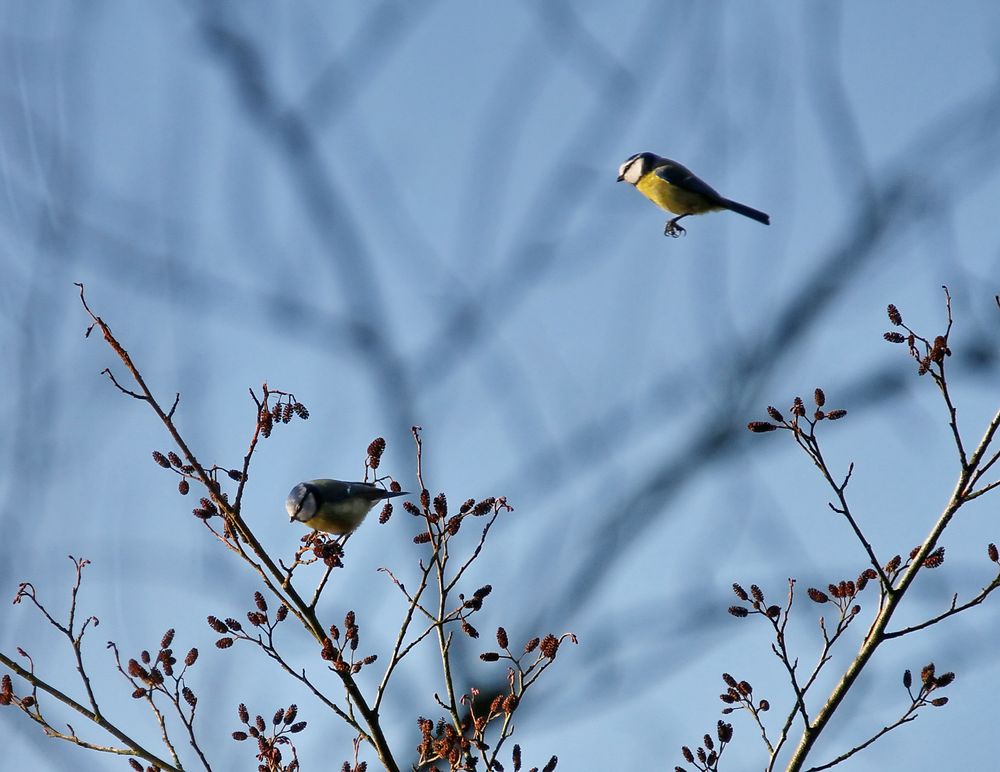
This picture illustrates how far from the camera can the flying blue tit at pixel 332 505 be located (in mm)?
3936

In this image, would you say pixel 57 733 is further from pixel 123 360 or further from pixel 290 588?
pixel 123 360

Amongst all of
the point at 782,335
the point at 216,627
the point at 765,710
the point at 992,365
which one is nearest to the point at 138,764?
the point at 216,627

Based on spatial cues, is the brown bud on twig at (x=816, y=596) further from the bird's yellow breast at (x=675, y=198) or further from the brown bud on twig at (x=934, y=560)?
the bird's yellow breast at (x=675, y=198)

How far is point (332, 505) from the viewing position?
399 cm

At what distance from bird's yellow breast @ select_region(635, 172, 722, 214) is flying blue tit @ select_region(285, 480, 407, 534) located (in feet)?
6.53

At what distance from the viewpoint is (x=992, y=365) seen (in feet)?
9.59

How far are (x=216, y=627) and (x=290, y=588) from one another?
27cm

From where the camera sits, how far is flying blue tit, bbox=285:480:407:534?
3936 millimetres

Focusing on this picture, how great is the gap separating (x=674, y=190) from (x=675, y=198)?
4cm

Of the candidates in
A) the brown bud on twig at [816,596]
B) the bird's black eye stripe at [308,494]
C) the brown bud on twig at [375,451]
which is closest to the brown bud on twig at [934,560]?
the brown bud on twig at [816,596]

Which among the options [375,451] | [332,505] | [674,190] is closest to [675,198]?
[674,190]

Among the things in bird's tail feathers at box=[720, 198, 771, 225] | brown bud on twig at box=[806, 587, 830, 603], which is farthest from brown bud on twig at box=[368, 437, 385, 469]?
bird's tail feathers at box=[720, 198, 771, 225]

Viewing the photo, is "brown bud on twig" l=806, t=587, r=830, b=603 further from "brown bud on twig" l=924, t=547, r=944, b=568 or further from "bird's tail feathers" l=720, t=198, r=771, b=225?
"bird's tail feathers" l=720, t=198, r=771, b=225

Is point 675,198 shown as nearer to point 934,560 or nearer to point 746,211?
point 746,211
